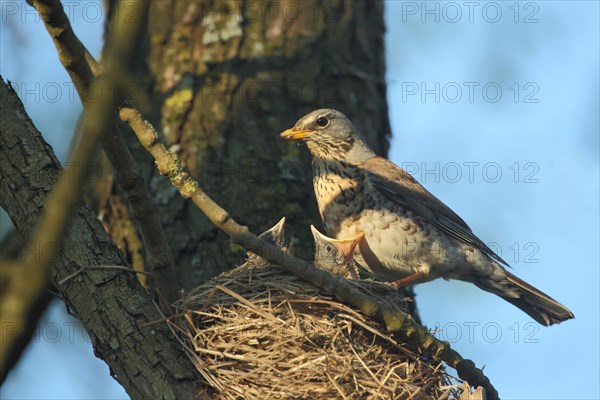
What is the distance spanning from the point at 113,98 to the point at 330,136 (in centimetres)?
403

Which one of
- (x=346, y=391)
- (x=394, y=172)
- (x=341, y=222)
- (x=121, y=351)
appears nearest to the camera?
(x=121, y=351)

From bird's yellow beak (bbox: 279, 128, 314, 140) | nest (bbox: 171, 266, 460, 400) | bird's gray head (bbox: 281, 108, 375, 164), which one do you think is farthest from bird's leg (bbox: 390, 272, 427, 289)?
nest (bbox: 171, 266, 460, 400)

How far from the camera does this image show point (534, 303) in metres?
6.88

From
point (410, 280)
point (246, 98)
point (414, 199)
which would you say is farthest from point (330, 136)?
point (410, 280)

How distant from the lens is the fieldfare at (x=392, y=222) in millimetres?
6387

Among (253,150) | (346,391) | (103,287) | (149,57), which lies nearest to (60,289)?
(103,287)

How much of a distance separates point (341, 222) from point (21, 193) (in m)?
2.86

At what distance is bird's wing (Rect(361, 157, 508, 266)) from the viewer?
260 inches

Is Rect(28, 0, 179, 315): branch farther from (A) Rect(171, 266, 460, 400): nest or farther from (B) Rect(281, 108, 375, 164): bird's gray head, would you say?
(B) Rect(281, 108, 375, 164): bird's gray head

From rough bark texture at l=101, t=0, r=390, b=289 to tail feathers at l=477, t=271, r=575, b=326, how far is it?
5.22ft

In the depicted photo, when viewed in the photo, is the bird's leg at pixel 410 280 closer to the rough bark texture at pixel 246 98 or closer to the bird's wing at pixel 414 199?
the bird's wing at pixel 414 199

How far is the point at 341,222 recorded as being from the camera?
6.40 m

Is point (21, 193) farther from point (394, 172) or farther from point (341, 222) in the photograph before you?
point (394, 172)

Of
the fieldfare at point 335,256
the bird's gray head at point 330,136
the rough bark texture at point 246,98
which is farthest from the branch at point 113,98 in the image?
the bird's gray head at point 330,136
